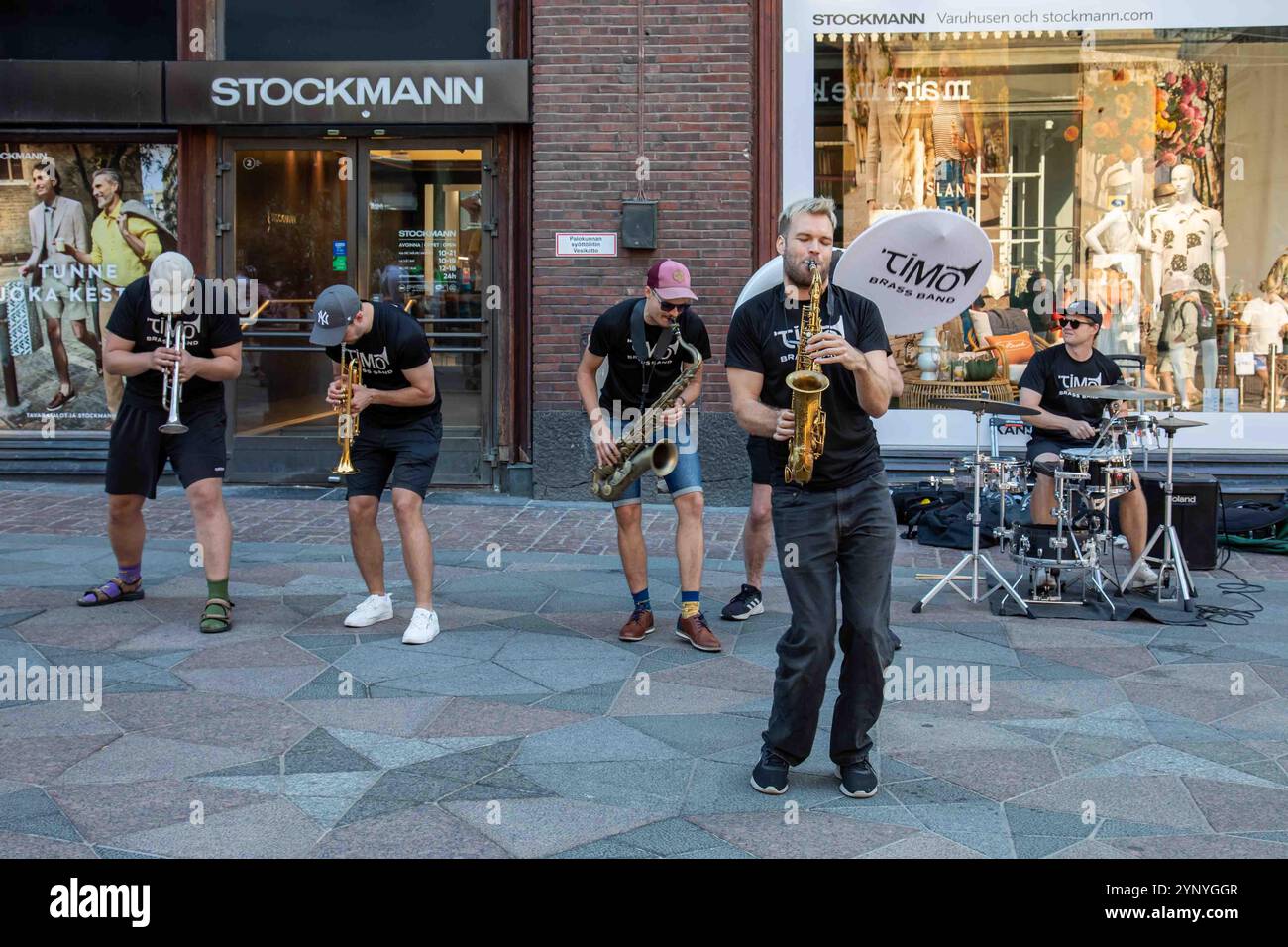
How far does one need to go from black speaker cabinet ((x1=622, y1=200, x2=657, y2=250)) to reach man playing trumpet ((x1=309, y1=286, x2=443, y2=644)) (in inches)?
170

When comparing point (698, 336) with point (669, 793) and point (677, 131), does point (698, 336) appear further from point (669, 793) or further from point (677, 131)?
point (677, 131)

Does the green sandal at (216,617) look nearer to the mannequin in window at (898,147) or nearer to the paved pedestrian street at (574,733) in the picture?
the paved pedestrian street at (574,733)

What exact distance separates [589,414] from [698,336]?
26.5 inches

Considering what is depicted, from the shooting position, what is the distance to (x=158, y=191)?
485 inches

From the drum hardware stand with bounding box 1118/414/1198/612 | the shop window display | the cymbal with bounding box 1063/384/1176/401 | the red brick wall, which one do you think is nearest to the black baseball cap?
the cymbal with bounding box 1063/384/1176/401

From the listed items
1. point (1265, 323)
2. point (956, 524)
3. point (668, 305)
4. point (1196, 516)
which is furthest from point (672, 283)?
point (1265, 323)

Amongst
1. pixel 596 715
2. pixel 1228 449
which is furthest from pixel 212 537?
pixel 1228 449

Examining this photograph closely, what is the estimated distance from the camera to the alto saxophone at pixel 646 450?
22.7 feet

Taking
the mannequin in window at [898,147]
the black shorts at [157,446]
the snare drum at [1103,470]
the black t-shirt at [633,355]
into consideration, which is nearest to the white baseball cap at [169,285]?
the black shorts at [157,446]

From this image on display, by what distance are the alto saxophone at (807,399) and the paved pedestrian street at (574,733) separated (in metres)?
1.17

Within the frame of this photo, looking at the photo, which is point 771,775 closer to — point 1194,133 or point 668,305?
point 668,305

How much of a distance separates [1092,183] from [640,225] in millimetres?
3789

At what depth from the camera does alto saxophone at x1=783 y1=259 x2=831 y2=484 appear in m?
4.75

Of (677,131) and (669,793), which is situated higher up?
(677,131)
